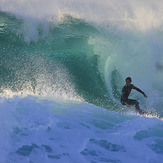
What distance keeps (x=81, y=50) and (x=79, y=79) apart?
1351 millimetres

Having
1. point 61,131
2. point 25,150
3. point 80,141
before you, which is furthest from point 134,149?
point 25,150

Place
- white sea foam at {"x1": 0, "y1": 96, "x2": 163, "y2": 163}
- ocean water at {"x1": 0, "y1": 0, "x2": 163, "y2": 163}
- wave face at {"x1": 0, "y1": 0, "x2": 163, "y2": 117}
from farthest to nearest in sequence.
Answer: wave face at {"x1": 0, "y1": 0, "x2": 163, "y2": 117}, ocean water at {"x1": 0, "y1": 0, "x2": 163, "y2": 163}, white sea foam at {"x1": 0, "y1": 96, "x2": 163, "y2": 163}

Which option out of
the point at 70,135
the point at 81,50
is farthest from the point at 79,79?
the point at 70,135

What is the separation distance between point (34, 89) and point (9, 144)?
11.5 ft

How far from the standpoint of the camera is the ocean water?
550 centimetres

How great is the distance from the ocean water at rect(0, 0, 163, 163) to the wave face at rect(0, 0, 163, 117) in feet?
0.11

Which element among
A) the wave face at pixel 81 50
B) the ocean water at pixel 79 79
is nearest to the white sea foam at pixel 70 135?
the ocean water at pixel 79 79

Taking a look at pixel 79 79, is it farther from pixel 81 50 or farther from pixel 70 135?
pixel 70 135

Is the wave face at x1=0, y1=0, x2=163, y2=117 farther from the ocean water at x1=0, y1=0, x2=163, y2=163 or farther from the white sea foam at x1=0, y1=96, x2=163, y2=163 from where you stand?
the white sea foam at x1=0, y1=96, x2=163, y2=163

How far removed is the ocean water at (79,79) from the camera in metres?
5.50

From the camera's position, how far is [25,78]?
930cm

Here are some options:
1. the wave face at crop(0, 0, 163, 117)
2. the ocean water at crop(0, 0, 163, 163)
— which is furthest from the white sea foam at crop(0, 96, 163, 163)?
the wave face at crop(0, 0, 163, 117)

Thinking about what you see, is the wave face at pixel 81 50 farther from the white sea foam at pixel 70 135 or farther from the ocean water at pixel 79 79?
the white sea foam at pixel 70 135

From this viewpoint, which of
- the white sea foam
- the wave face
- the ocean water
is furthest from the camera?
the wave face
